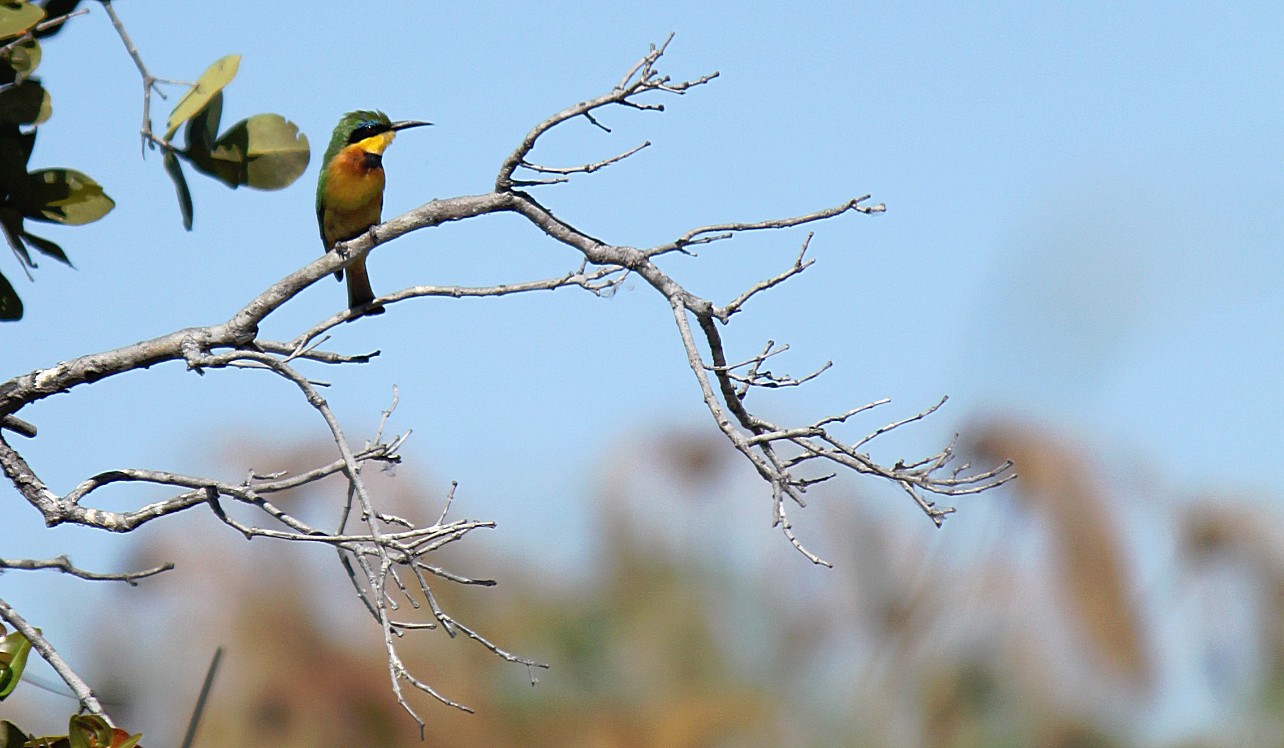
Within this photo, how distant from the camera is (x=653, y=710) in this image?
890cm

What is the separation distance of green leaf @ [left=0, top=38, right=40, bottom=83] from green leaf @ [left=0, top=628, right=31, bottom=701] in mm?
1217

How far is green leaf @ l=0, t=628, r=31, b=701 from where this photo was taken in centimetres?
231

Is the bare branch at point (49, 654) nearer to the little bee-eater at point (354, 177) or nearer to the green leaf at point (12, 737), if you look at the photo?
the green leaf at point (12, 737)

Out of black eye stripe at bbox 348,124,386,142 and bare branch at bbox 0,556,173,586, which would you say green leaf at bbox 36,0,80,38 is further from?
black eye stripe at bbox 348,124,386,142

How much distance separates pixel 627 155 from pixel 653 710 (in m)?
6.75

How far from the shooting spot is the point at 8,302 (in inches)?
115

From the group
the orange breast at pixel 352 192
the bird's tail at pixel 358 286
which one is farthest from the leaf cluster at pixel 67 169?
the bird's tail at pixel 358 286

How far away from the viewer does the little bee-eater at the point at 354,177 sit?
5453 millimetres

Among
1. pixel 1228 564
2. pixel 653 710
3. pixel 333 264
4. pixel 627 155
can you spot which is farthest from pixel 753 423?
pixel 1228 564


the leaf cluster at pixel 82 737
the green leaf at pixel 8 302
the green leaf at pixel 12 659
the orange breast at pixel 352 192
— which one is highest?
the orange breast at pixel 352 192

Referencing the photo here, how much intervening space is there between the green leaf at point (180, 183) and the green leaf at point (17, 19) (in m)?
0.41

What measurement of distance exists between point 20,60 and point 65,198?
0.32 meters

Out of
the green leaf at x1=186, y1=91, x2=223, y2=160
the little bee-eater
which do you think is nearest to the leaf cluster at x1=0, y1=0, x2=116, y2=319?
the green leaf at x1=186, y1=91, x2=223, y2=160

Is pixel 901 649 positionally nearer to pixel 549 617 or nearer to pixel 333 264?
pixel 549 617
